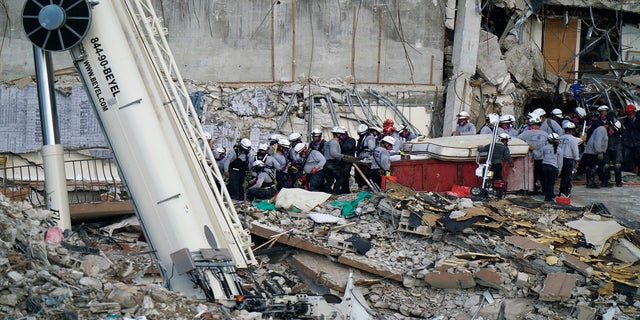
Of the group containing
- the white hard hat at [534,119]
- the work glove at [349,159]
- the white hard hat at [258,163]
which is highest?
the white hard hat at [534,119]

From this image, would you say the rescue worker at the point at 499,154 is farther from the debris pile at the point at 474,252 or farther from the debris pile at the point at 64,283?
the debris pile at the point at 64,283

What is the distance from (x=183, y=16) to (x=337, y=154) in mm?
7401

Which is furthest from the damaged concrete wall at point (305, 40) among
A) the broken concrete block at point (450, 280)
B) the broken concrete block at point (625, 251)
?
the broken concrete block at point (450, 280)

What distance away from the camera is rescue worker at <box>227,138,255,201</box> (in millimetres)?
21688

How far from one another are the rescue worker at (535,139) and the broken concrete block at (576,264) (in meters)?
3.70

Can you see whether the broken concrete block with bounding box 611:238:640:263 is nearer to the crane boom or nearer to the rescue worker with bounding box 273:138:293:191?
the rescue worker with bounding box 273:138:293:191

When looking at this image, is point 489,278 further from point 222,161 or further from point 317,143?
point 222,161

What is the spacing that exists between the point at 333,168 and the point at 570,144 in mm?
4803

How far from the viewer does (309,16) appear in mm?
27359

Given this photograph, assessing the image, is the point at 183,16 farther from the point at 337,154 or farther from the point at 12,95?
the point at 337,154

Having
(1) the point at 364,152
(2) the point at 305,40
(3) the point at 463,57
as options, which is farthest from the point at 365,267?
(3) the point at 463,57

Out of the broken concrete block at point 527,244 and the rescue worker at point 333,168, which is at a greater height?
the rescue worker at point 333,168

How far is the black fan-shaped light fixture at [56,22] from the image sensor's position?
13.9 metres

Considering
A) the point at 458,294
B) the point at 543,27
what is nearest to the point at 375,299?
the point at 458,294
